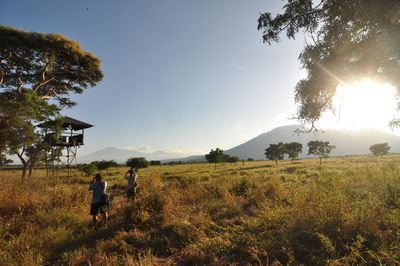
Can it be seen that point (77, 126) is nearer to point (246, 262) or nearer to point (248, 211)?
point (248, 211)

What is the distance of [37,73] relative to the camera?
775 inches

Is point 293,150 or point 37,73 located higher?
point 37,73

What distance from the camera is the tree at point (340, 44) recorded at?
7.02 meters

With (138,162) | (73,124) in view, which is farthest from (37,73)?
(138,162)

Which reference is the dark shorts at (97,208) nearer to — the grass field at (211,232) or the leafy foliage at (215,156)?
the grass field at (211,232)

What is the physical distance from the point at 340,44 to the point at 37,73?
820 inches

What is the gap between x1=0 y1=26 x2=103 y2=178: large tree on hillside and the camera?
573 inches

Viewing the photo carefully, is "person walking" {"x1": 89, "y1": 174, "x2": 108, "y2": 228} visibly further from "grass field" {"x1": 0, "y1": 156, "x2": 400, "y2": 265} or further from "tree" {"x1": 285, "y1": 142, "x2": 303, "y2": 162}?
"tree" {"x1": 285, "y1": 142, "x2": 303, "y2": 162}

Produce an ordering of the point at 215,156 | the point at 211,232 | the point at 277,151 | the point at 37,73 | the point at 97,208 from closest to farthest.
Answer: the point at 211,232 → the point at 97,208 → the point at 37,73 → the point at 215,156 → the point at 277,151

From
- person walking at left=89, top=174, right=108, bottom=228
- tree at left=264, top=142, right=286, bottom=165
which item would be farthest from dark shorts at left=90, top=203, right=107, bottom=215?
tree at left=264, top=142, right=286, bottom=165

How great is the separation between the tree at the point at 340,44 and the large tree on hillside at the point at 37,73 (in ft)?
43.2

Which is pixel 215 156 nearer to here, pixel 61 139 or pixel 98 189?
pixel 61 139

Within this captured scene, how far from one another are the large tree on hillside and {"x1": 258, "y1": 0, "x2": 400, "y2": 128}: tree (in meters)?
13.2

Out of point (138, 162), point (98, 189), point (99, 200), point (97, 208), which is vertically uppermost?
point (138, 162)
